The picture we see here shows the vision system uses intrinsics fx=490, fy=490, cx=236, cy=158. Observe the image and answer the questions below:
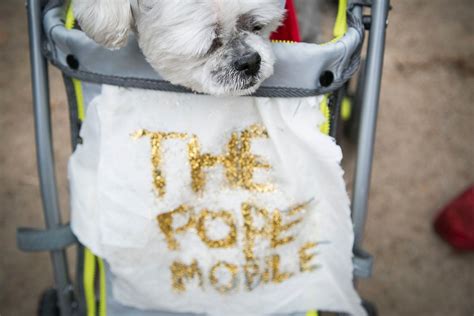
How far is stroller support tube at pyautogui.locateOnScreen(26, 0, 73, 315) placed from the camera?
2.53 feet

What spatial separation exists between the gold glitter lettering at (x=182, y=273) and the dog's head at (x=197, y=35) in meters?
0.29

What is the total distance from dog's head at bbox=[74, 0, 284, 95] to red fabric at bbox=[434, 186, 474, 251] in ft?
2.53

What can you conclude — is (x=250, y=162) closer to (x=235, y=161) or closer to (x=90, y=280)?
(x=235, y=161)

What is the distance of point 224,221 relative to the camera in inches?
30.9

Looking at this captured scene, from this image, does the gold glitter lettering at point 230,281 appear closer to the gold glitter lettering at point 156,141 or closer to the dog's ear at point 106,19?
the gold glitter lettering at point 156,141

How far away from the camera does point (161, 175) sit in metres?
0.75

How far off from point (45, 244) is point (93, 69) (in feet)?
1.02

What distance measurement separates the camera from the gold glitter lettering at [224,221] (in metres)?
0.78

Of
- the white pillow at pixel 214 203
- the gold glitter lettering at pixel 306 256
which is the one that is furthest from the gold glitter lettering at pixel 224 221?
the gold glitter lettering at pixel 306 256

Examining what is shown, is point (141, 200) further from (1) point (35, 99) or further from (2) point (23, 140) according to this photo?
(2) point (23, 140)

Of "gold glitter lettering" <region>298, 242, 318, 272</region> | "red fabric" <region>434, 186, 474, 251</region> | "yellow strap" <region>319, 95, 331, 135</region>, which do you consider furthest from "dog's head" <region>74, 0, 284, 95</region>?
"red fabric" <region>434, 186, 474, 251</region>

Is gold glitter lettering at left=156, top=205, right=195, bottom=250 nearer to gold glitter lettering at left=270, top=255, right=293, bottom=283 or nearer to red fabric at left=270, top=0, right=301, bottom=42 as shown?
gold glitter lettering at left=270, top=255, right=293, bottom=283

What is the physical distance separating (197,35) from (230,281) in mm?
406

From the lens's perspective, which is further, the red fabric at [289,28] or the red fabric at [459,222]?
the red fabric at [459,222]
